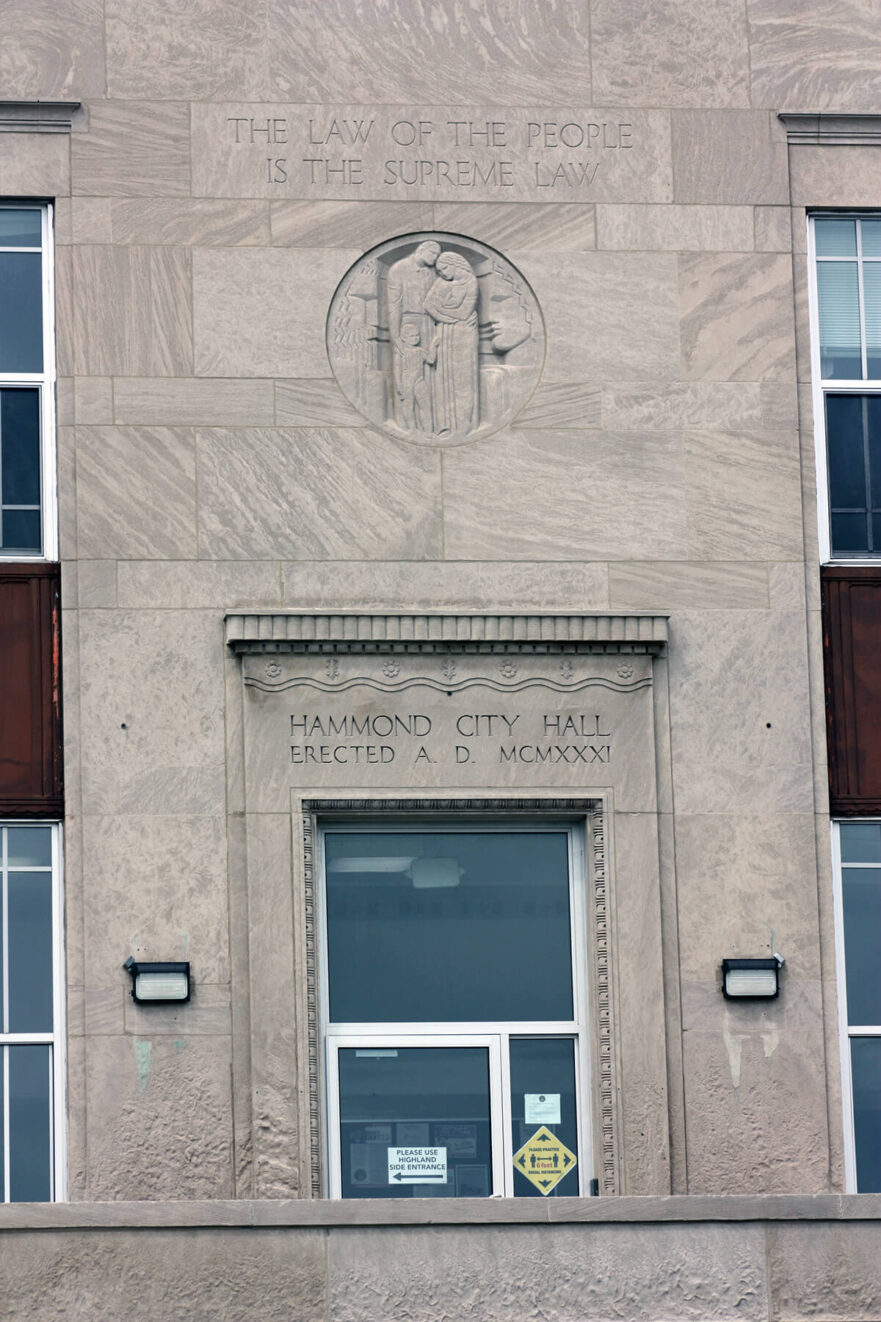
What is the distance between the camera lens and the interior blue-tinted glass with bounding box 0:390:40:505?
→ 1653 cm

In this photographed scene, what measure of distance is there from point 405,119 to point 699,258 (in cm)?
217

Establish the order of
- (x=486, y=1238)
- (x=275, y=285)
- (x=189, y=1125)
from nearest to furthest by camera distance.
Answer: (x=486, y=1238), (x=189, y=1125), (x=275, y=285)

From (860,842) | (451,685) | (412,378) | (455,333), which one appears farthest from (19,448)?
(860,842)

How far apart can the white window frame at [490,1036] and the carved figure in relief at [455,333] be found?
277 centimetres

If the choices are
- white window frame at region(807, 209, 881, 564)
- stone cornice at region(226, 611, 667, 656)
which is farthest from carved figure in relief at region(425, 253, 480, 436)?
white window frame at region(807, 209, 881, 564)

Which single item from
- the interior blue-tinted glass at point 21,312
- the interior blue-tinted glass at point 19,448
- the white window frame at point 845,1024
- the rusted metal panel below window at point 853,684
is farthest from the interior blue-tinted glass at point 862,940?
the interior blue-tinted glass at point 21,312

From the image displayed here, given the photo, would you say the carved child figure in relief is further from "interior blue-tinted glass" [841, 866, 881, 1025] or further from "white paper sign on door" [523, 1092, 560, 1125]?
"white paper sign on door" [523, 1092, 560, 1125]

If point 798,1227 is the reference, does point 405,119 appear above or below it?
above

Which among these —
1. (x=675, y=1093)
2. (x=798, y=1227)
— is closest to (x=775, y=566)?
(x=675, y=1093)

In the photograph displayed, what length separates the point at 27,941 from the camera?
15906 mm

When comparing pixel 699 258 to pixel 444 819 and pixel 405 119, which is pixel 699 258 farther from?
pixel 444 819

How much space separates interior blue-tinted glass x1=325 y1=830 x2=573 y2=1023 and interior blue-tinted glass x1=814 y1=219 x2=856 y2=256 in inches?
176

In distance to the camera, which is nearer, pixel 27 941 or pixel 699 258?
pixel 27 941

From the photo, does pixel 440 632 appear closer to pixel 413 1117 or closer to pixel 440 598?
pixel 440 598
